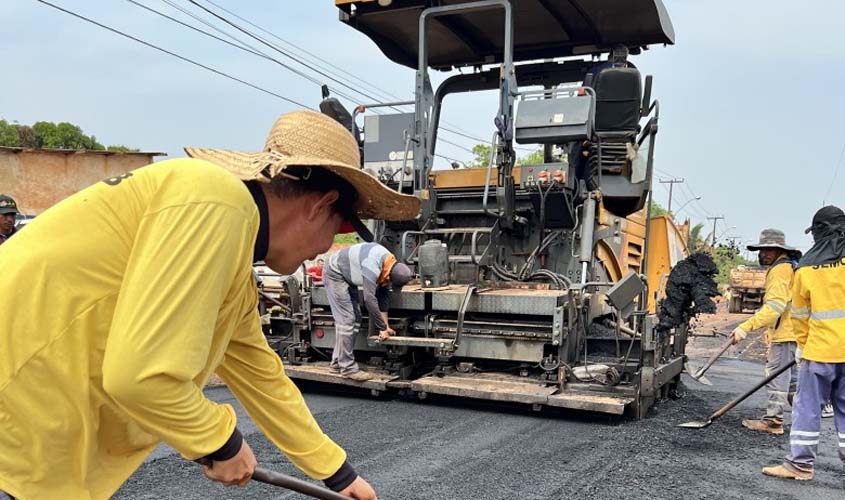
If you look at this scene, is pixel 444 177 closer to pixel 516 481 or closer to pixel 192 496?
pixel 516 481

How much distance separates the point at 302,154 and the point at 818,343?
3762 mm

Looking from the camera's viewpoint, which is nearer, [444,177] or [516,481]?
[516,481]

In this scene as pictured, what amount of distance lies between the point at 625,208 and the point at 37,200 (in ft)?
39.9

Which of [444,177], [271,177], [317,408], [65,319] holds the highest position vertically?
[444,177]

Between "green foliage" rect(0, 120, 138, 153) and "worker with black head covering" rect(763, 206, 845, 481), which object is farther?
"green foliage" rect(0, 120, 138, 153)

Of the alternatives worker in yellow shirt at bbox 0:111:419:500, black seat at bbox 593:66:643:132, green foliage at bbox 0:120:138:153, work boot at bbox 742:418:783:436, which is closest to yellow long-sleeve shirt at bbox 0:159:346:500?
worker in yellow shirt at bbox 0:111:419:500

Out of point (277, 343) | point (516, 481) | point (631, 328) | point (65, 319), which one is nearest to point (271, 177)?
point (65, 319)

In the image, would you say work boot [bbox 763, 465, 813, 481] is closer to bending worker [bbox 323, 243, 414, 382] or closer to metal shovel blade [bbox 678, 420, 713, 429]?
metal shovel blade [bbox 678, 420, 713, 429]

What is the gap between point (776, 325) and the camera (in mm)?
5281

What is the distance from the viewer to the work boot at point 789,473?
3.91 metres

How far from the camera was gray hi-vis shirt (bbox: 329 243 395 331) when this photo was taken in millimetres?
5547

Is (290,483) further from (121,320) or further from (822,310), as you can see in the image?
(822,310)

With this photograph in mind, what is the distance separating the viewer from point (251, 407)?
1795 millimetres

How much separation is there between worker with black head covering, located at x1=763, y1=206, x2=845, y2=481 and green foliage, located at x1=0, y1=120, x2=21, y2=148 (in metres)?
23.9
